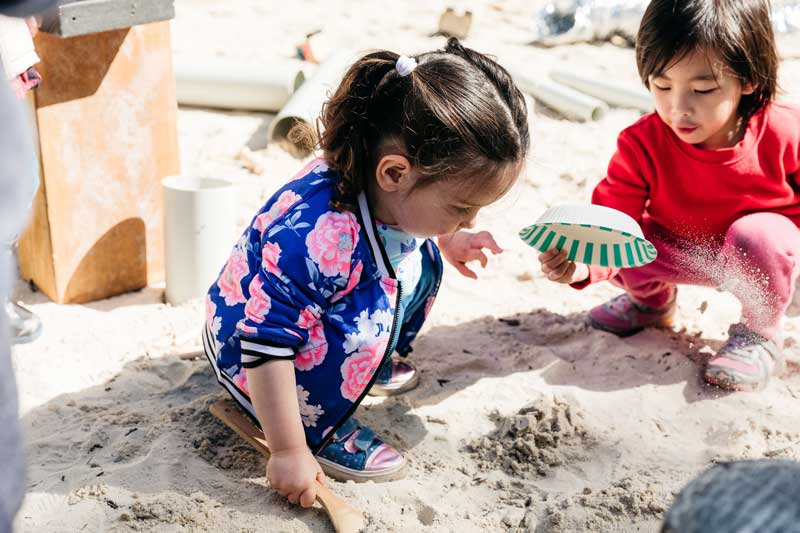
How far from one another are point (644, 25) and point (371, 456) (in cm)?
118

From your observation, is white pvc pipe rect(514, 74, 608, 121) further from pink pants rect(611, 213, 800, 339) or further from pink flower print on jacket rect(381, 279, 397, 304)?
pink flower print on jacket rect(381, 279, 397, 304)

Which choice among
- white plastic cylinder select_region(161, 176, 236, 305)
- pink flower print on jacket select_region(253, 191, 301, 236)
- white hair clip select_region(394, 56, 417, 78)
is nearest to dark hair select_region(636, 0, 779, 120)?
white hair clip select_region(394, 56, 417, 78)

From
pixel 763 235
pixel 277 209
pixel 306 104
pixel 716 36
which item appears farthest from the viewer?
pixel 306 104

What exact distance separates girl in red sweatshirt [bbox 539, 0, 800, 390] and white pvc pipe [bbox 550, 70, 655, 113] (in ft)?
5.44

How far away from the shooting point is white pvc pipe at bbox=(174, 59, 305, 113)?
372 cm

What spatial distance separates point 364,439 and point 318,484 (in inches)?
8.1

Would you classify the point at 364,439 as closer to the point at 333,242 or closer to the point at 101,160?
the point at 333,242

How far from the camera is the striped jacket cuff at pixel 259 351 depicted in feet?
5.07

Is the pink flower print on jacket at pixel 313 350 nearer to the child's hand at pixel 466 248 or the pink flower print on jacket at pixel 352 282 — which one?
the pink flower print on jacket at pixel 352 282

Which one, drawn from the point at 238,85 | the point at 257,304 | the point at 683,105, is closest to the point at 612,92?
the point at 238,85

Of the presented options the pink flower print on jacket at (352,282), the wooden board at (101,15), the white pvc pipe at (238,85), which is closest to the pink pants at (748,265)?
the pink flower print on jacket at (352,282)

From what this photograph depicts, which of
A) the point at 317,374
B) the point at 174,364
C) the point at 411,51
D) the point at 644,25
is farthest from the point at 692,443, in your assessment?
the point at 411,51

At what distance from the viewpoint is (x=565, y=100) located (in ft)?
12.6

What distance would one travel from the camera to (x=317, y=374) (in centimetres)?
169
